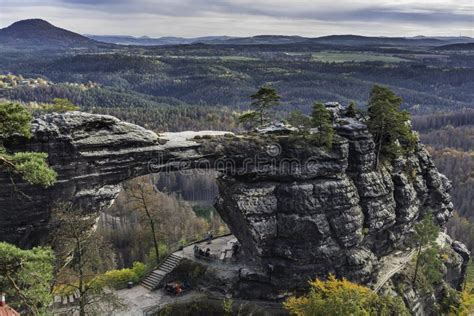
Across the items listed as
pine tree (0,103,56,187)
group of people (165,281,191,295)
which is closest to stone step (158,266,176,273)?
group of people (165,281,191,295)

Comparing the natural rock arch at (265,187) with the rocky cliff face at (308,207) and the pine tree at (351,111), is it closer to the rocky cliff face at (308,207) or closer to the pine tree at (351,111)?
the rocky cliff face at (308,207)

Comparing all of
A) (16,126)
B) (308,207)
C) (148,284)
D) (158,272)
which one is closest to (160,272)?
(158,272)

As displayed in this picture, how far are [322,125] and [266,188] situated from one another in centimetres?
837

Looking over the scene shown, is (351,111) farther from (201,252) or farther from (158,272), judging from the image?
(158,272)

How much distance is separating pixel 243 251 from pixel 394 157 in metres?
20.5

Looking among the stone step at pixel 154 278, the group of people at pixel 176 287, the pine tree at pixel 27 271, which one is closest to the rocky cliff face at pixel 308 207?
the group of people at pixel 176 287

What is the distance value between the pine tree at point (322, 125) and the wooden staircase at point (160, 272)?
65.0 feet

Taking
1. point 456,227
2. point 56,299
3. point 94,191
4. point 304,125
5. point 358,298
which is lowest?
point 456,227

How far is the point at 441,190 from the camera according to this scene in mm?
57781

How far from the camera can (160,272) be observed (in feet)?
158

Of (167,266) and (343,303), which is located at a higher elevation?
(343,303)

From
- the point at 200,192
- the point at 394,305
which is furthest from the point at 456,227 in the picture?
the point at 394,305

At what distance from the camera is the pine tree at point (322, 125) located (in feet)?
142

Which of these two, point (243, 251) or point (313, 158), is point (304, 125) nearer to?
point (313, 158)
